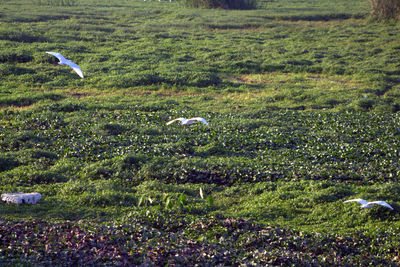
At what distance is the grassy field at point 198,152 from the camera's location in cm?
695

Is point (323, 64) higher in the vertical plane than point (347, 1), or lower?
lower

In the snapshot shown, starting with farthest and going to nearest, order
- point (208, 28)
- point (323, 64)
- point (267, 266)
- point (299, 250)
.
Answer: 1. point (208, 28)
2. point (323, 64)
3. point (299, 250)
4. point (267, 266)

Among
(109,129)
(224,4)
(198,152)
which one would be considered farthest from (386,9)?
(109,129)

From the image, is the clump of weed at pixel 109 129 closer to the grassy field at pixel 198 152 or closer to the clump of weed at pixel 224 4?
the grassy field at pixel 198 152

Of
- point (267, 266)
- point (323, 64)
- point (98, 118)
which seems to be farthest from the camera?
point (323, 64)

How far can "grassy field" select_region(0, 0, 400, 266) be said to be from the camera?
6949 millimetres

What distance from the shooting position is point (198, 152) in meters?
11.8

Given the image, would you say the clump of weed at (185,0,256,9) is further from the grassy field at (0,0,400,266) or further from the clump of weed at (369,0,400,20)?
the grassy field at (0,0,400,266)

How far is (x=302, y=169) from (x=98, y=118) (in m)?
7.17

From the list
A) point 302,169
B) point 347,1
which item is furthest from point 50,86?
point 347,1

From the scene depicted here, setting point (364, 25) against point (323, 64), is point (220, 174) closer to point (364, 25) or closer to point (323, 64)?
point (323, 64)

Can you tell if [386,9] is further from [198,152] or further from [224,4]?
[198,152]

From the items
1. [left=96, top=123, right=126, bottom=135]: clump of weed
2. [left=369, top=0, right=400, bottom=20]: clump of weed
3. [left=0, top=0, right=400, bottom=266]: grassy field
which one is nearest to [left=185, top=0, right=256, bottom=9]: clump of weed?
[left=369, top=0, right=400, bottom=20]: clump of weed

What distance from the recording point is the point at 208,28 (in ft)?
118
